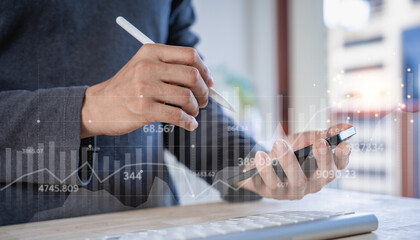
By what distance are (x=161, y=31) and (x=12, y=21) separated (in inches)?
8.4

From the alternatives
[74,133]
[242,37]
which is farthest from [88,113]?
[242,37]

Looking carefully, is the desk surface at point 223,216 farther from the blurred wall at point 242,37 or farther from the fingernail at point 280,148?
the blurred wall at point 242,37

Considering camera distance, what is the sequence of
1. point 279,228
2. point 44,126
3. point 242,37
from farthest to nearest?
point 242,37
point 44,126
point 279,228

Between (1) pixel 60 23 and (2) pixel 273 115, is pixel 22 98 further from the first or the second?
(2) pixel 273 115

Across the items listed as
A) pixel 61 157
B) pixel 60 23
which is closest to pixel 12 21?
pixel 60 23

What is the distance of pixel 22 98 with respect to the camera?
436mm

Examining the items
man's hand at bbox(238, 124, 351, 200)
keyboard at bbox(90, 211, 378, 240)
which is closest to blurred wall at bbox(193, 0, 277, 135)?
man's hand at bbox(238, 124, 351, 200)

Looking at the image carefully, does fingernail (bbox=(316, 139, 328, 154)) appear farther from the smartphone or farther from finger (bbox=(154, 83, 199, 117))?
finger (bbox=(154, 83, 199, 117))

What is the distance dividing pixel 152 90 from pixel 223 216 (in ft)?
0.55

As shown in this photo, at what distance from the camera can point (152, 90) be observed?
40 centimetres

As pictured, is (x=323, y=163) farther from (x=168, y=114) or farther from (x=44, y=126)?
(x=44, y=126)

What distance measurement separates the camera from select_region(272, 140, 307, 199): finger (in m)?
0.44

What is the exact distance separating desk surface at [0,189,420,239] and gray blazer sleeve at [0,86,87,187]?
72 mm

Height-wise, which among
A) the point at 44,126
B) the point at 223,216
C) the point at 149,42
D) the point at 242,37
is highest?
the point at 242,37
